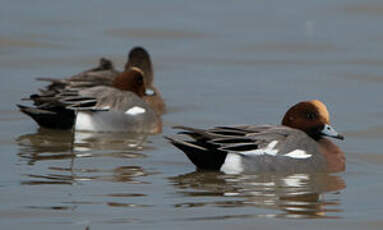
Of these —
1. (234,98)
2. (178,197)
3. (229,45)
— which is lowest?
(178,197)

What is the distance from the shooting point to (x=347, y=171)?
904cm

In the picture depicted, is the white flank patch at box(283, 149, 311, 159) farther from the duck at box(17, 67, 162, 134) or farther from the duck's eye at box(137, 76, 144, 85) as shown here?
the duck's eye at box(137, 76, 144, 85)

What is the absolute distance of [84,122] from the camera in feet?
36.2

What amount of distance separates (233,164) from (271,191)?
751mm

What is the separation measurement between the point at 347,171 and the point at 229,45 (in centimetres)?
666

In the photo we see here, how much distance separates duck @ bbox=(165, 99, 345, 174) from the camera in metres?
8.70

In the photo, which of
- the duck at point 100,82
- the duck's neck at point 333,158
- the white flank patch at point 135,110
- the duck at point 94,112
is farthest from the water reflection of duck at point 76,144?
the duck's neck at point 333,158

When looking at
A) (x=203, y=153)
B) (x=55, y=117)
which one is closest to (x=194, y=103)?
(x=55, y=117)

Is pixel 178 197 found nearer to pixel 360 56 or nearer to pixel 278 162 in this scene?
pixel 278 162

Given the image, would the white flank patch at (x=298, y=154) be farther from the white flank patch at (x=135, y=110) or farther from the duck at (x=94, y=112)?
the white flank patch at (x=135, y=110)

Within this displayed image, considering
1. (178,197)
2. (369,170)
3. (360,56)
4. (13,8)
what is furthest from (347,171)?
(13,8)

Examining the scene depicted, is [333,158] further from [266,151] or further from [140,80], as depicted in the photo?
[140,80]

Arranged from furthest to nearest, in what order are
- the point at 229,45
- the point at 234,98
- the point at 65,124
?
the point at 229,45 → the point at 234,98 → the point at 65,124

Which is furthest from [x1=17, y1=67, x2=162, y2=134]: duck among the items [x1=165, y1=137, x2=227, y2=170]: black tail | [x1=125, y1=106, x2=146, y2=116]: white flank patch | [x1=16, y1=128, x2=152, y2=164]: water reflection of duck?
[x1=165, y1=137, x2=227, y2=170]: black tail
